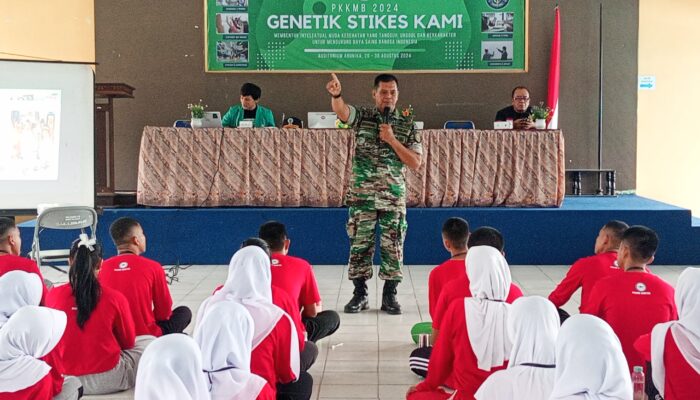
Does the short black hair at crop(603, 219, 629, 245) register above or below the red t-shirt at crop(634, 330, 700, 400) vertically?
above

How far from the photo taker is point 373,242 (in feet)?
14.3

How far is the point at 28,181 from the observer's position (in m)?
4.50

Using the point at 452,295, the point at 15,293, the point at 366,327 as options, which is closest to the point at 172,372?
the point at 15,293

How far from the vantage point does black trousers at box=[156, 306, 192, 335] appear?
3369 millimetres

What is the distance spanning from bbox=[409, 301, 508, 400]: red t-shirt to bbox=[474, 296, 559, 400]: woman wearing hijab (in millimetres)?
402

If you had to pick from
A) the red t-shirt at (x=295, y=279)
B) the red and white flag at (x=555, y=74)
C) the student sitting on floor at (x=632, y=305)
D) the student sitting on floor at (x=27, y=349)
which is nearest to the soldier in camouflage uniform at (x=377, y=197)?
the red t-shirt at (x=295, y=279)

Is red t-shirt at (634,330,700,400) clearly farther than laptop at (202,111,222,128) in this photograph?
No

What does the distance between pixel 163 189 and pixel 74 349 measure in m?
3.33

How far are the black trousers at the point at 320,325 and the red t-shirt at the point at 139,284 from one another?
2.13ft

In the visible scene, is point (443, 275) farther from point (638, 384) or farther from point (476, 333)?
point (638, 384)

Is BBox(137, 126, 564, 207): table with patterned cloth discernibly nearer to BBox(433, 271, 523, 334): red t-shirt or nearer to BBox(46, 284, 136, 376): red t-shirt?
BBox(46, 284, 136, 376): red t-shirt

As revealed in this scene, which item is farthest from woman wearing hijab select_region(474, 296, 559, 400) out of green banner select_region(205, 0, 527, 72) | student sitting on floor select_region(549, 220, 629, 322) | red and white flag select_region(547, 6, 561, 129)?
green banner select_region(205, 0, 527, 72)

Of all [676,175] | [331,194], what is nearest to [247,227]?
[331,194]

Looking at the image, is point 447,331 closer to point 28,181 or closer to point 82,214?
point 82,214
